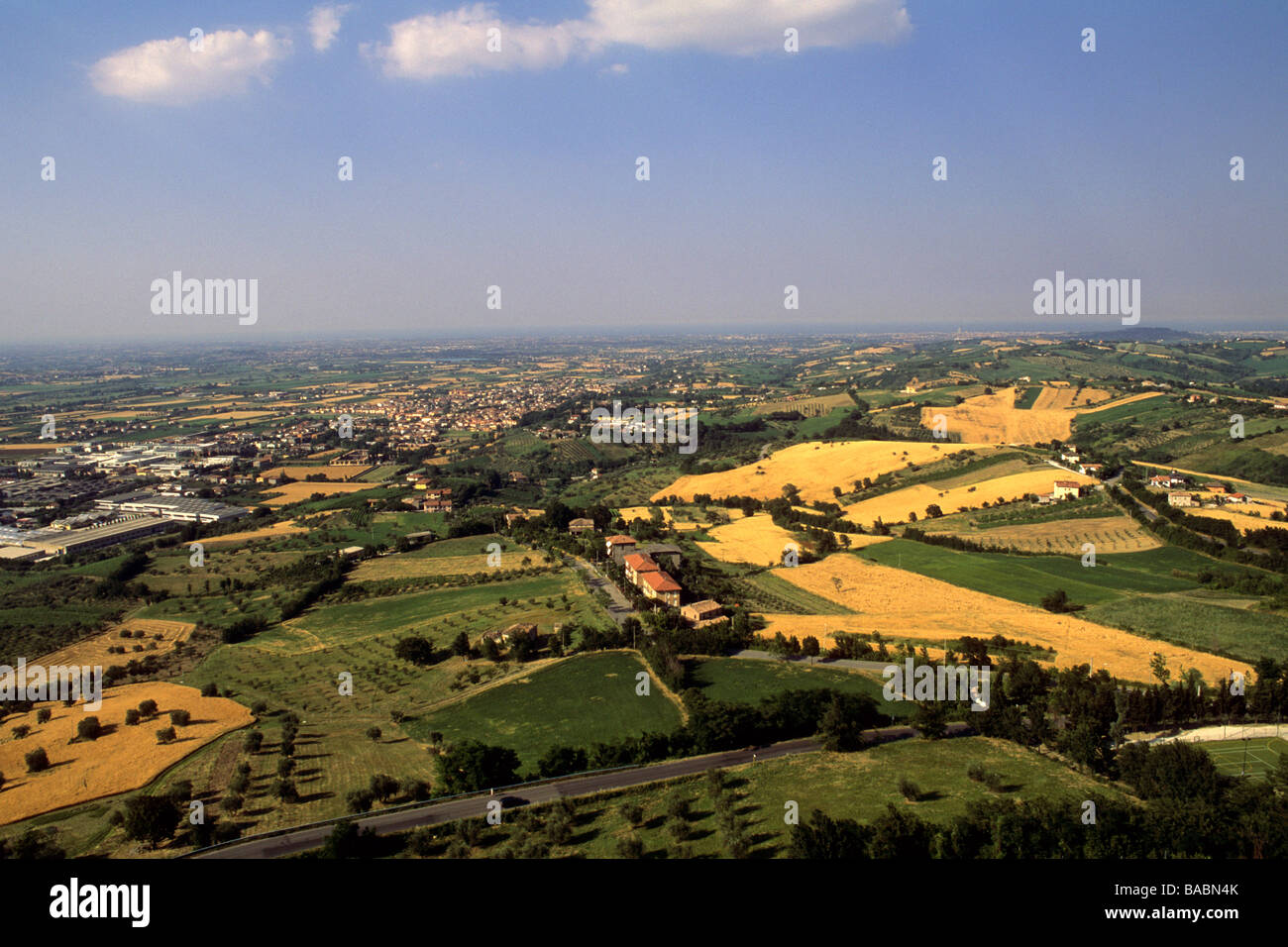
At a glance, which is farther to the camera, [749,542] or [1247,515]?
[749,542]

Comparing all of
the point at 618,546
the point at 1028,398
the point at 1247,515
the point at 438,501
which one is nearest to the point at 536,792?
the point at 618,546

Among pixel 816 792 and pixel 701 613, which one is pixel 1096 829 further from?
pixel 701 613

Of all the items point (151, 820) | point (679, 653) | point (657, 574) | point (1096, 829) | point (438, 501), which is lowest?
point (679, 653)

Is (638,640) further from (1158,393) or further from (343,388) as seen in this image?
(343,388)

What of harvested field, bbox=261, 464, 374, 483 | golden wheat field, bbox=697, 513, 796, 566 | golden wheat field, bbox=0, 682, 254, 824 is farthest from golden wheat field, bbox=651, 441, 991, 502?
golden wheat field, bbox=0, 682, 254, 824

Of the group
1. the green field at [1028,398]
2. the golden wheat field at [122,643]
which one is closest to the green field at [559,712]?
the golden wheat field at [122,643]

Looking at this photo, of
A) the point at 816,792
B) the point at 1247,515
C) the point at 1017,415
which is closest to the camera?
the point at 816,792

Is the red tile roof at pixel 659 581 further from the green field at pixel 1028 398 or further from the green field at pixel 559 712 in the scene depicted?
the green field at pixel 1028 398
